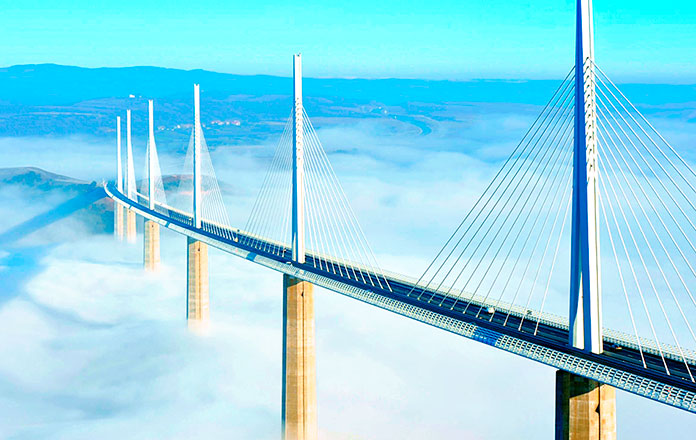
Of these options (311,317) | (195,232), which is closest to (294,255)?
(311,317)

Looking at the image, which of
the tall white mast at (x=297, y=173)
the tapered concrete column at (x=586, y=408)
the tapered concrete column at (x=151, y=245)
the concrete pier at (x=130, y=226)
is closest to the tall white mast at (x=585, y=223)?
the tapered concrete column at (x=586, y=408)

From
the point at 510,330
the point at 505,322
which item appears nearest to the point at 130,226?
the point at 505,322

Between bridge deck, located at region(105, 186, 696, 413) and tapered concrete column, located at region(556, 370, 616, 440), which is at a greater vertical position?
bridge deck, located at region(105, 186, 696, 413)

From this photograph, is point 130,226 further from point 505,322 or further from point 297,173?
point 505,322

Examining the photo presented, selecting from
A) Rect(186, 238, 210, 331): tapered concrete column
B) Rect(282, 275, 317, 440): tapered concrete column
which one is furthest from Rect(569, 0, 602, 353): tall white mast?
Rect(186, 238, 210, 331): tapered concrete column

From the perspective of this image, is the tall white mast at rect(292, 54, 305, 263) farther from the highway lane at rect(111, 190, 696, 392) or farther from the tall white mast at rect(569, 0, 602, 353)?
the tall white mast at rect(569, 0, 602, 353)
